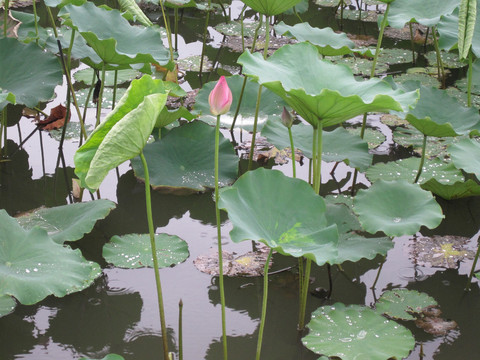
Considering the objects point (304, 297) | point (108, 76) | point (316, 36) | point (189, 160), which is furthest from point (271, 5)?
point (108, 76)

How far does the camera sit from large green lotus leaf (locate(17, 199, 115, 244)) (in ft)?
6.70

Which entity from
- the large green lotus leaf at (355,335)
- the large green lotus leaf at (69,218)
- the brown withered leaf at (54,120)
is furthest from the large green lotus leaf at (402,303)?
the brown withered leaf at (54,120)

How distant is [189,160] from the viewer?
262 centimetres

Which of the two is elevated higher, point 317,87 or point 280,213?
point 317,87

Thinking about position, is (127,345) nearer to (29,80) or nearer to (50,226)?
(50,226)

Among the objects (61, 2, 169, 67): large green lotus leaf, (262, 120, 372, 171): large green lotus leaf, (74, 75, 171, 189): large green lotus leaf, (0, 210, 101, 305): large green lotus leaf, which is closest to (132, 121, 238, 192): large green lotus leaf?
(262, 120, 372, 171): large green lotus leaf

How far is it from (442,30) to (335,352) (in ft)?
5.43

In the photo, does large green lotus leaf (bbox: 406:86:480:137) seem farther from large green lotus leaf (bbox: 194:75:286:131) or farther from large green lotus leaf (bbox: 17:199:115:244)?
large green lotus leaf (bbox: 17:199:115:244)

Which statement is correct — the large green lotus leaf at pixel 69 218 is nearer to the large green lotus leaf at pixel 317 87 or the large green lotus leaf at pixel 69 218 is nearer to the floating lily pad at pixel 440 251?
the large green lotus leaf at pixel 317 87

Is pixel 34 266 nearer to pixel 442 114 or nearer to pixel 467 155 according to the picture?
→ pixel 467 155

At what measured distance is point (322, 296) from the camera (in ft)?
6.80

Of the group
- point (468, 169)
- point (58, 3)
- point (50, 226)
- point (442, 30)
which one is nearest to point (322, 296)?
point (468, 169)

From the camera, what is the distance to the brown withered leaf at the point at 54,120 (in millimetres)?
3113

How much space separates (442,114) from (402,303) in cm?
87
